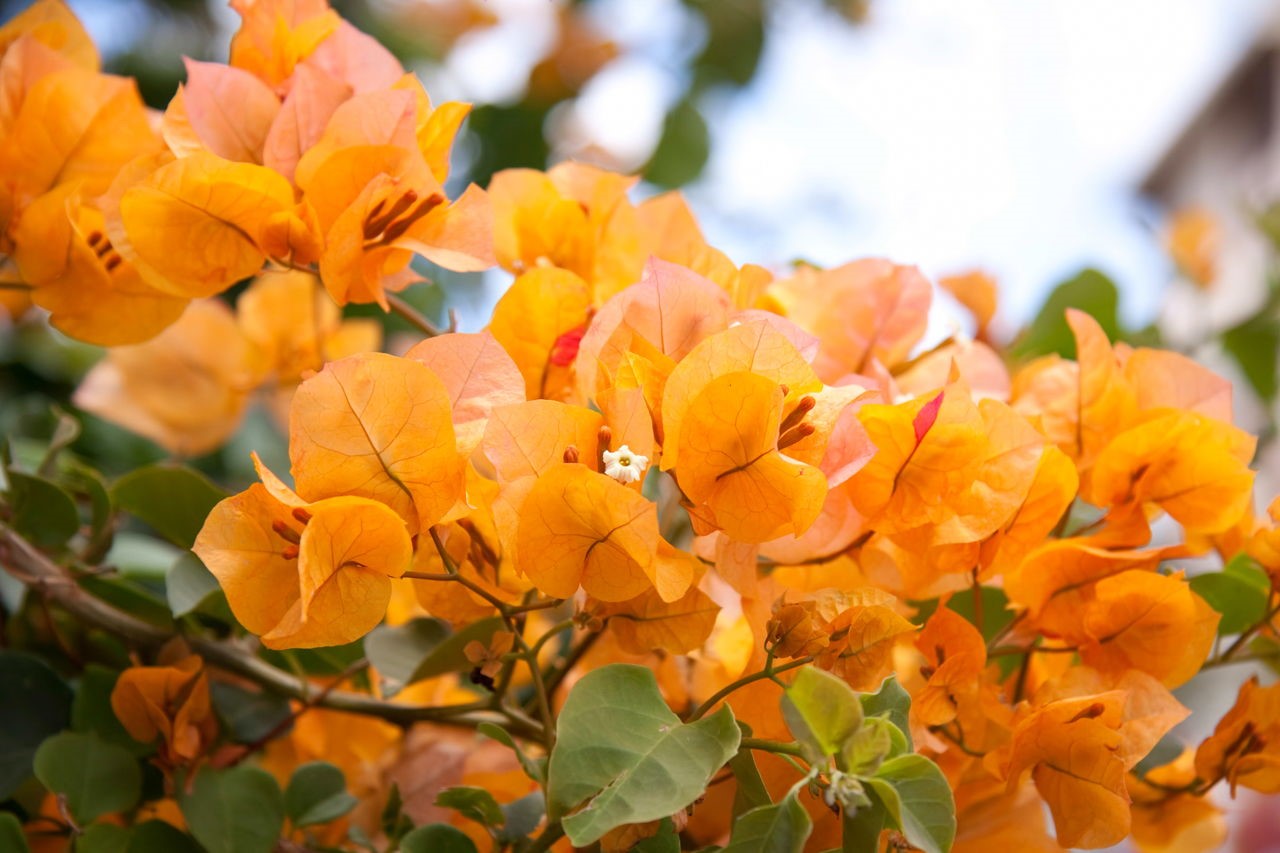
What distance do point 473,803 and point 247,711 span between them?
139 millimetres

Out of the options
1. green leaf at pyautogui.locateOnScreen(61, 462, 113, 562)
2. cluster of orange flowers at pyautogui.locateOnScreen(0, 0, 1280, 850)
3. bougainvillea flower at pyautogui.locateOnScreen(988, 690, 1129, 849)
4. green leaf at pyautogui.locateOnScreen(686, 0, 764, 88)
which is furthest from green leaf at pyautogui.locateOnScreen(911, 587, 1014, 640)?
green leaf at pyautogui.locateOnScreen(686, 0, 764, 88)

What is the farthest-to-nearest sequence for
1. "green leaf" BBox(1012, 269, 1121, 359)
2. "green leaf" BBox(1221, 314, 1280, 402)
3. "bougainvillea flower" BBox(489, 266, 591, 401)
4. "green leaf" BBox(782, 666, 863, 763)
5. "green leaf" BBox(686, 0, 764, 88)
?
"green leaf" BBox(686, 0, 764, 88), "green leaf" BBox(1221, 314, 1280, 402), "green leaf" BBox(1012, 269, 1121, 359), "bougainvillea flower" BBox(489, 266, 591, 401), "green leaf" BBox(782, 666, 863, 763)

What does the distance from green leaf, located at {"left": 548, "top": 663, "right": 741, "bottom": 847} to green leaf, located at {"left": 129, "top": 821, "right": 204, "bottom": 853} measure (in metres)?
0.17

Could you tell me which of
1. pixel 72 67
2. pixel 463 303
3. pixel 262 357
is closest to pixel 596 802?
pixel 72 67

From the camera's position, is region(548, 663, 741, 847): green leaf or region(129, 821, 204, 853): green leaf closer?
region(548, 663, 741, 847): green leaf

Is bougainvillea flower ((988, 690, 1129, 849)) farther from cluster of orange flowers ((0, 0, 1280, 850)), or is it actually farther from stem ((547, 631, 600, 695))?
stem ((547, 631, 600, 695))

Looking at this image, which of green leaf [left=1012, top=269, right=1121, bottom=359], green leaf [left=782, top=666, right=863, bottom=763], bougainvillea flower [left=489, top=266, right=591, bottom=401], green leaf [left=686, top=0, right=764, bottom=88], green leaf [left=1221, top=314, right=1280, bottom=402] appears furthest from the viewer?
green leaf [left=686, top=0, right=764, bottom=88]

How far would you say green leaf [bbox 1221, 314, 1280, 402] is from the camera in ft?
2.87

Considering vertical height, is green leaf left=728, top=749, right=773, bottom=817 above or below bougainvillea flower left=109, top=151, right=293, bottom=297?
below

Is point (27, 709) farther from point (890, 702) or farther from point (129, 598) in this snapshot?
point (890, 702)

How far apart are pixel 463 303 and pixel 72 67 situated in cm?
68

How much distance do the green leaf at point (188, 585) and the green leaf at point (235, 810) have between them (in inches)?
2.3

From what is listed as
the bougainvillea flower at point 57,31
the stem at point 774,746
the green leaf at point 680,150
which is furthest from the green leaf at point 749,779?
the green leaf at point 680,150

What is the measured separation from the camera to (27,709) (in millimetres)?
404
